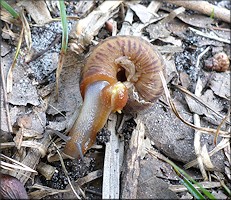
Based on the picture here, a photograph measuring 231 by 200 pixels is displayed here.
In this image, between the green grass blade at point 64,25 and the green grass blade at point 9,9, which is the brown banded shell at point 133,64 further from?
the green grass blade at point 9,9

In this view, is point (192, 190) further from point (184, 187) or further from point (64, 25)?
point (64, 25)

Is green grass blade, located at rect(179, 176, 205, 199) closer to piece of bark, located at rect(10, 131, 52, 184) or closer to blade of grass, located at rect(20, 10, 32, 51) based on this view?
piece of bark, located at rect(10, 131, 52, 184)

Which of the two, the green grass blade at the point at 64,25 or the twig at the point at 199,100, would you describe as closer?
the green grass blade at the point at 64,25

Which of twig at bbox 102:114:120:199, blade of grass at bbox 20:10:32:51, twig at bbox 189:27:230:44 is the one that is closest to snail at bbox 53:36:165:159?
twig at bbox 102:114:120:199

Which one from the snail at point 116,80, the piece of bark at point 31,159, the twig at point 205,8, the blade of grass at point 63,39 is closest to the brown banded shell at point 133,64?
the snail at point 116,80

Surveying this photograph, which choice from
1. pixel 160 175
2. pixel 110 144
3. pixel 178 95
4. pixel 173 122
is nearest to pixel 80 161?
pixel 110 144

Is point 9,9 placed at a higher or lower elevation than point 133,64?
higher

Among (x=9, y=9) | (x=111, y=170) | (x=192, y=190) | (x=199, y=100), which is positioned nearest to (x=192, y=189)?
(x=192, y=190)

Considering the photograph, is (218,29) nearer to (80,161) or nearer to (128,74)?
(128,74)
